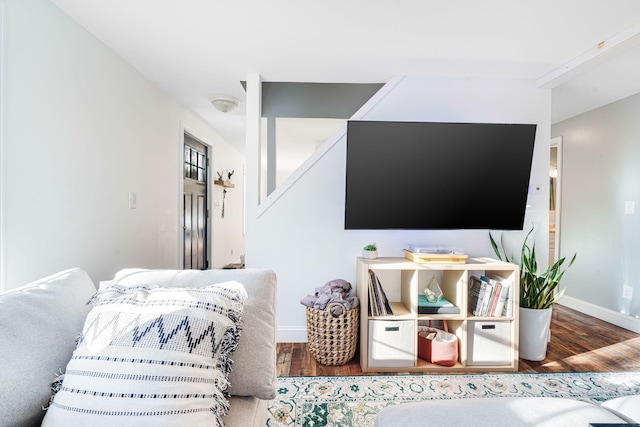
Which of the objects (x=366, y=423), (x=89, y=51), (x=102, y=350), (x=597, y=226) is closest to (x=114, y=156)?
(x=89, y=51)

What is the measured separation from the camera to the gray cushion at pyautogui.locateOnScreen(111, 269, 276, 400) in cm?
103

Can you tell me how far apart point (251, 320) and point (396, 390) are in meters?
1.30

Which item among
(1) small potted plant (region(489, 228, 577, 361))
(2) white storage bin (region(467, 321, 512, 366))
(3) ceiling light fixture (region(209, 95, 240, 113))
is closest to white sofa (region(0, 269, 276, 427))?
(2) white storage bin (region(467, 321, 512, 366))

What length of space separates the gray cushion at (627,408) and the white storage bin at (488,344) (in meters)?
1.17

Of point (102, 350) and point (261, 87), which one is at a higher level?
point (261, 87)

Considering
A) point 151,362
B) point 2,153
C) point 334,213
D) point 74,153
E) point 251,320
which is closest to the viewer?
point 151,362

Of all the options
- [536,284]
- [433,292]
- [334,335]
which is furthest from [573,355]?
[334,335]

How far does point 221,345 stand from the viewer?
3.13 feet

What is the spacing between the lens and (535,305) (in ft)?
7.70

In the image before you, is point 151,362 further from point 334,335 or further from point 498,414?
point 334,335

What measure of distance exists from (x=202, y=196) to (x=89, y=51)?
7.91ft

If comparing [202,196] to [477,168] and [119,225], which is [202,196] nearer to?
[119,225]

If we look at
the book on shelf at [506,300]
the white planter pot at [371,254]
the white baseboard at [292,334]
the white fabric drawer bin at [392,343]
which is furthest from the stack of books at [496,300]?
the white baseboard at [292,334]

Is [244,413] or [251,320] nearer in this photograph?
[244,413]
